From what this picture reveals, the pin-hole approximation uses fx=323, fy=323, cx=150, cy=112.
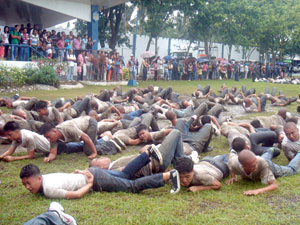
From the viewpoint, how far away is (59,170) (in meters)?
5.20

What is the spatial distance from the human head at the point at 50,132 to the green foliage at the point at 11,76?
1011 centimetres

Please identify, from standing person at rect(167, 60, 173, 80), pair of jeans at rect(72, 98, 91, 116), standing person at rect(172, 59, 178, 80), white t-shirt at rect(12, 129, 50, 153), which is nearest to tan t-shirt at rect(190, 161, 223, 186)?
white t-shirt at rect(12, 129, 50, 153)

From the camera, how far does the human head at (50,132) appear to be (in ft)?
17.1

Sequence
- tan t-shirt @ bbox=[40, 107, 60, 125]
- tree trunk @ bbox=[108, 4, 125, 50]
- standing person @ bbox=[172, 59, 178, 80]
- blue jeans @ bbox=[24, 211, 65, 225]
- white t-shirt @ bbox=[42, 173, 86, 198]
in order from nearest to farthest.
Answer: blue jeans @ bbox=[24, 211, 65, 225]
white t-shirt @ bbox=[42, 173, 86, 198]
tan t-shirt @ bbox=[40, 107, 60, 125]
tree trunk @ bbox=[108, 4, 125, 50]
standing person @ bbox=[172, 59, 178, 80]

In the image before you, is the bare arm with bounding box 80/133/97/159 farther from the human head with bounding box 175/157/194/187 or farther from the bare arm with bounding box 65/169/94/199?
the human head with bounding box 175/157/194/187

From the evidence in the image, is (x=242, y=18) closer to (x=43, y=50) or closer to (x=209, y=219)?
(x=43, y=50)

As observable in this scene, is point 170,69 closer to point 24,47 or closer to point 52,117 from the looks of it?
Result: point 24,47

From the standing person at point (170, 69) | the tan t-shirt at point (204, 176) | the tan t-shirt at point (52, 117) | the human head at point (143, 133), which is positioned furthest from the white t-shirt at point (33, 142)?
the standing person at point (170, 69)

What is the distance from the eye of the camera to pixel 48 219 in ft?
9.98

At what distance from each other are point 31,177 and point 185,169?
1916 millimetres

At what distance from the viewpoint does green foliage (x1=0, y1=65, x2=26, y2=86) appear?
46.6 feet

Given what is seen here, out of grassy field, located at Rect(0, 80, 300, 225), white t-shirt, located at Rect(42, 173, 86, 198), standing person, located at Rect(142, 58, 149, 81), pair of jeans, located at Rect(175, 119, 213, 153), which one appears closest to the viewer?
grassy field, located at Rect(0, 80, 300, 225)

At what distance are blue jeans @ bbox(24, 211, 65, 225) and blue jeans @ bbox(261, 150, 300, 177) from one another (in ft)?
10.1

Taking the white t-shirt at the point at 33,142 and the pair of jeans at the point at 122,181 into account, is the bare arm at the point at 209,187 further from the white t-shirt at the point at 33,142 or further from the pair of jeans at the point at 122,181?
the white t-shirt at the point at 33,142
